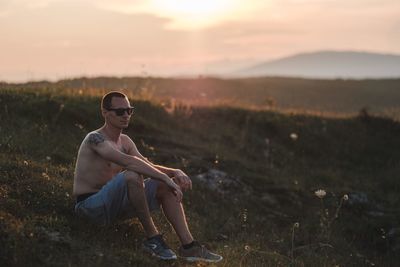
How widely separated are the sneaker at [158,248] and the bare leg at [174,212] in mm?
283

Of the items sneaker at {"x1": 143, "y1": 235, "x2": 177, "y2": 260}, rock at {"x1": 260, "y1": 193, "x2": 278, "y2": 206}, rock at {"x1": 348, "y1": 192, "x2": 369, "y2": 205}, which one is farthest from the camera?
rock at {"x1": 348, "y1": 192, "x2": 369, "y2": 205}

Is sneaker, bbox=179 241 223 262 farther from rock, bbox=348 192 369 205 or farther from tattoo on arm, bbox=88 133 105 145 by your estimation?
rock, bbox=348 192 369 205

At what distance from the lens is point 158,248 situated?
807 cm

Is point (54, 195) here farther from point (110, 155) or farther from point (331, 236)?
point (331, 236)

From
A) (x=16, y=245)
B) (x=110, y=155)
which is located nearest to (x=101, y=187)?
(x=110, y=155)

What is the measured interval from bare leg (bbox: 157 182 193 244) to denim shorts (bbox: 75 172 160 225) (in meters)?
0.12

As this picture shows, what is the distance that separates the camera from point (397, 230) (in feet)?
42.0


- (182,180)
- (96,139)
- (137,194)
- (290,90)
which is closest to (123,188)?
(137,194)

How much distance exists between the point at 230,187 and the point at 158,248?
5494 mm

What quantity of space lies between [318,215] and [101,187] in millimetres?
6143

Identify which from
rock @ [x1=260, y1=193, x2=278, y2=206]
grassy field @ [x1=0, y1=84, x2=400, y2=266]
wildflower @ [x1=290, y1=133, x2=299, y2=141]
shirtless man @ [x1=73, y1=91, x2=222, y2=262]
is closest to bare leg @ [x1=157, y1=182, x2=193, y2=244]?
shirtless man @ [x1=73, y1=91, x2=222, y2=262]

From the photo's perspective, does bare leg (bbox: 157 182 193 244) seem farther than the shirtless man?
Yes

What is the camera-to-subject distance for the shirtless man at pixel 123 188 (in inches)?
318

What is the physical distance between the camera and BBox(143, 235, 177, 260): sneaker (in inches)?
316
